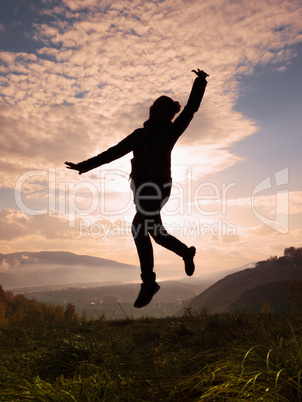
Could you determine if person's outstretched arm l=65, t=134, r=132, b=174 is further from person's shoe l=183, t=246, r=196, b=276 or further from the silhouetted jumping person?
person's shoe l=183, t=246, r=196, b=276

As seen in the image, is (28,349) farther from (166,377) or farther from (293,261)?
(293,261)

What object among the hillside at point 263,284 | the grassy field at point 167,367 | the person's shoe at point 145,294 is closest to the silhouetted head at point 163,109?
the person's shoe at point 145,294

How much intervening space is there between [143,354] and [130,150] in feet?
9.91

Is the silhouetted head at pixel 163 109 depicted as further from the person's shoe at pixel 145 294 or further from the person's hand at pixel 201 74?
the person's shoe at pixel 145 294

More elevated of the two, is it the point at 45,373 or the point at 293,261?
the point at 45,373

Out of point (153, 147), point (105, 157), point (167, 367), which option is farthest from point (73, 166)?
point (167, 367)

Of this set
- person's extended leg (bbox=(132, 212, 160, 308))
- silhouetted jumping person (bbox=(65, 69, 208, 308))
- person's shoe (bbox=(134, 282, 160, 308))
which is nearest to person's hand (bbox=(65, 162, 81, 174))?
silhouetted jumping person (bbox=(65, 69, 208, 308))

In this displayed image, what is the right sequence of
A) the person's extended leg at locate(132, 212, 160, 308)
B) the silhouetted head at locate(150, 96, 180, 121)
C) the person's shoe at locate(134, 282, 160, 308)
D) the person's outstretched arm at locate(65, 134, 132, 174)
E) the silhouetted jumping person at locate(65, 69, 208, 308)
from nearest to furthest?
the silhouetted jumping person at locate(65, 69, 208, 308)
the person's extended leg at locate(132, 212, 160, 308)
the person's shoe at locate(134, 282, 160, 308)
the silhouetted head at locate(150, 96, 180, 121)
the person's outstretched arm at locate(65, 134, 132, 174)

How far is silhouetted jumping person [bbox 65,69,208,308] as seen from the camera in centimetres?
426

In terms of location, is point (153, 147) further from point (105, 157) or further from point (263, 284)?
point (263, 284)

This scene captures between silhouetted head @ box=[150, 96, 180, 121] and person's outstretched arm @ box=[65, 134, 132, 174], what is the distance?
0.52 metres

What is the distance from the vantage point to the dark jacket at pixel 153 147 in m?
4.30

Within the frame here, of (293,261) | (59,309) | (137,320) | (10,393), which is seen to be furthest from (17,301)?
(293,261)

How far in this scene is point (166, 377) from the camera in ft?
10.8
